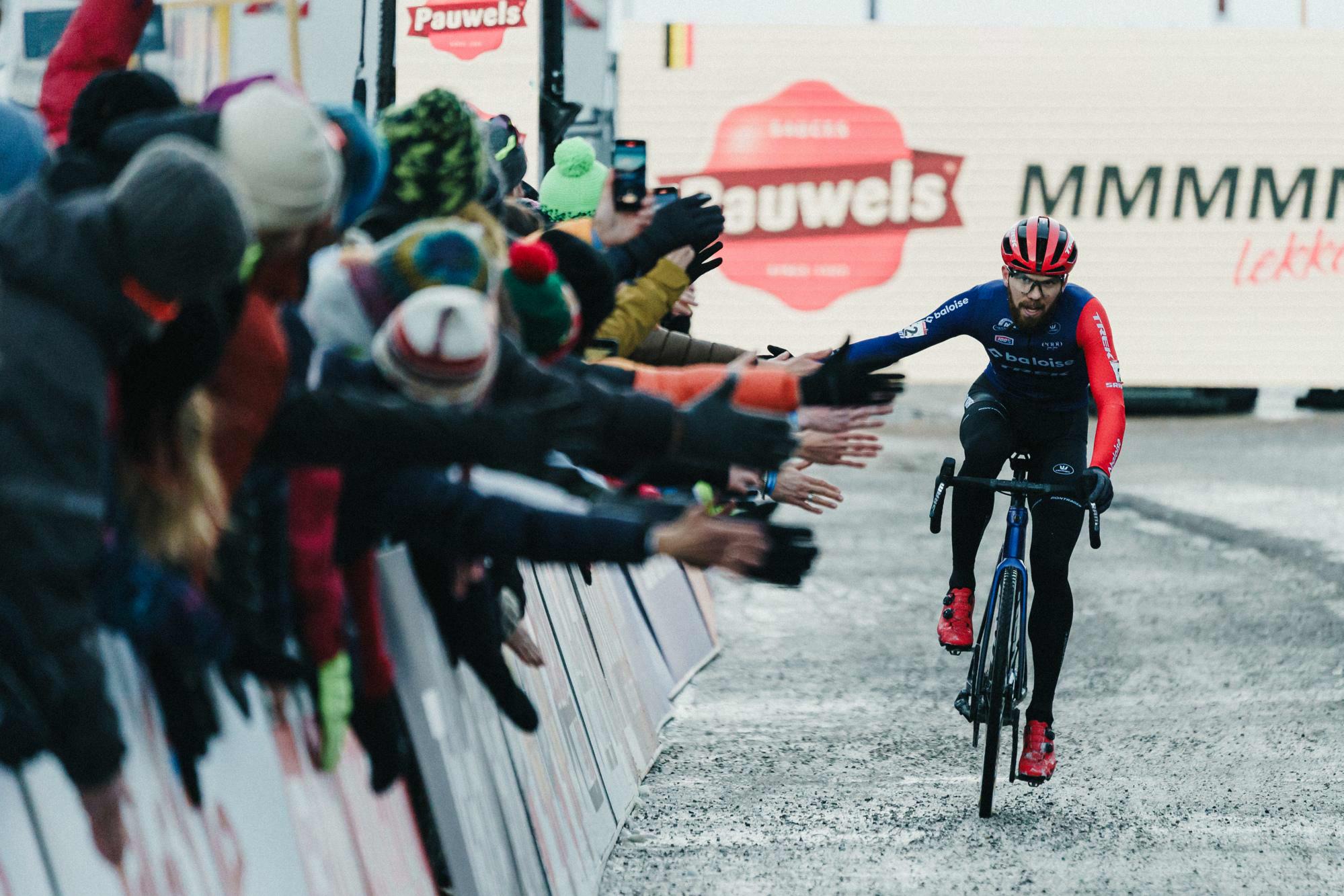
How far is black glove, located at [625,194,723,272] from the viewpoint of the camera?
513 centimetres

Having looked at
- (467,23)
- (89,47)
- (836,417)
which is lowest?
(836,417)

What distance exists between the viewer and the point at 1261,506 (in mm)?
15562

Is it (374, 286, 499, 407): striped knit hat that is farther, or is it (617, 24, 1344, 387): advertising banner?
(617, 24, 1344, 387): advertising banner

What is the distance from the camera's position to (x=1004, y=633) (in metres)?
6.50

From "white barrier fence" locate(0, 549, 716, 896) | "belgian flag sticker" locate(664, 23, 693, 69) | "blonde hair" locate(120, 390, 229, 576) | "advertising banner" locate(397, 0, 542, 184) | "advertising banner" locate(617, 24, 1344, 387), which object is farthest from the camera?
"advertising banner" locate(617, 24, 1344, 387)

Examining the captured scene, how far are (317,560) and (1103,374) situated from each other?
4.33 metres

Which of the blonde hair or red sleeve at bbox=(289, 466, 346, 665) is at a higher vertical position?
the blonde hair

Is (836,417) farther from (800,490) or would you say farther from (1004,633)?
(1004,633)

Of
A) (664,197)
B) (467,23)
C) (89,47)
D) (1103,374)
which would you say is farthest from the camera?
(467,23)

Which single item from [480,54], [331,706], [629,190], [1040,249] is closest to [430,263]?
[331,706]

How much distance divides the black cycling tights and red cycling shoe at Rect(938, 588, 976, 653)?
2.0 inches

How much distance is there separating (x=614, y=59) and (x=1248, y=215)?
32.5ft

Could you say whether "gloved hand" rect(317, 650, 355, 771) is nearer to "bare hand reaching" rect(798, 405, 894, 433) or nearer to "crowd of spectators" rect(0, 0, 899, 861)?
"crowd of spectators" rect(0, 0, 899, 861)

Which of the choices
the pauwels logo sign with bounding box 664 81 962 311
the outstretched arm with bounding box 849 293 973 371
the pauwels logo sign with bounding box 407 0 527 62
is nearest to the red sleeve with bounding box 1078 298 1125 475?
the outstretched arm with bounding box 849 293 973 371
